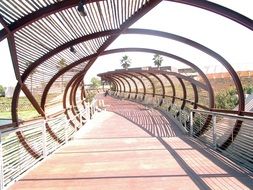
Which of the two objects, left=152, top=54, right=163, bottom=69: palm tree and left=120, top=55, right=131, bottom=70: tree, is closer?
left=152, top=54, right=163, bottom=69: palm tree

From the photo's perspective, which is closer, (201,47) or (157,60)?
(201,47)

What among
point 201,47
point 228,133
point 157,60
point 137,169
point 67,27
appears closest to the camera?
point 137,169

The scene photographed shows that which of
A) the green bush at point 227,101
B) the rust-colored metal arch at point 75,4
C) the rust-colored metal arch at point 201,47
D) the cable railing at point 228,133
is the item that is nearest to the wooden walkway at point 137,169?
the cable railing at point 228,133

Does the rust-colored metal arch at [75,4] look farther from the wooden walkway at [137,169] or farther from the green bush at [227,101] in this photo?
the green bush at [227,101]

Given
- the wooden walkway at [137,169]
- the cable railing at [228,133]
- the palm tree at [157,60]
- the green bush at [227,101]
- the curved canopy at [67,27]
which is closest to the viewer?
the wooden walkway at [137,169]

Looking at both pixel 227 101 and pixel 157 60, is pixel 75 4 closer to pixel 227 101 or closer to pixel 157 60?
pixel 227 101

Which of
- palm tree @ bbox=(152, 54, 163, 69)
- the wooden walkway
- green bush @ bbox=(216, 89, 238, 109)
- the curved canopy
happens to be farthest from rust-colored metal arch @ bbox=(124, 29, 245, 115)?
palm tree @ bbox=(152, 54, 163, 69)

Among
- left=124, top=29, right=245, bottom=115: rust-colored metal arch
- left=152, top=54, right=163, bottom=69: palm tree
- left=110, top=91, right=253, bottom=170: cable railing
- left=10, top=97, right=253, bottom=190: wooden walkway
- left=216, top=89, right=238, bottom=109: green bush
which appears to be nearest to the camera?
left=10, top=97, right=253, bottom=190: wooden walkway

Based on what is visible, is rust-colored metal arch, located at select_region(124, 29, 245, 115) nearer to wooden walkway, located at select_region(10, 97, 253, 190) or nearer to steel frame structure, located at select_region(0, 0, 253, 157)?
steel frame structure, located at select_region(0, 0, 253, 157)

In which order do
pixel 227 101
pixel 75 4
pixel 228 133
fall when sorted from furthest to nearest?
pixel 227 101 → pixel 228 133 → pixel 75 4

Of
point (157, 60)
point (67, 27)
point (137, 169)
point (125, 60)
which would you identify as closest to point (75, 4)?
point (67, 27)

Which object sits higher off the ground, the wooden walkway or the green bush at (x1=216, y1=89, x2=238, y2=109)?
the wooden walkway

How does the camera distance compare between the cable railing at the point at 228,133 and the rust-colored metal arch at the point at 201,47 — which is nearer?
the cable railing at the point at 228,133

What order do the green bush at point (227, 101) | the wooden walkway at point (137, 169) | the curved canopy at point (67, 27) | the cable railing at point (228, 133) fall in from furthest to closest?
the green bush at point (227, 101) < the curved canopy at point (67, 27) < the cable railing at point (228, 133) < the wooden walkway at point (137, 169)
